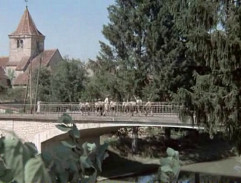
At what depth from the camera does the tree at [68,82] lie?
32.9m

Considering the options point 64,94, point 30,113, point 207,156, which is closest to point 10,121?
point 30,113

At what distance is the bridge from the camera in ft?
63.6

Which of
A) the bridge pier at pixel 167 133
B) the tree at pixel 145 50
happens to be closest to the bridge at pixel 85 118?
the tree at pixel 145 50

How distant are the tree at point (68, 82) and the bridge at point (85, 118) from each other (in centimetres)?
804

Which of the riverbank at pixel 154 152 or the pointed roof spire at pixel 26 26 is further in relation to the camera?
the pointed roof spire at pixel 26 26

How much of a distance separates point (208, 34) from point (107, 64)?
15375 mm

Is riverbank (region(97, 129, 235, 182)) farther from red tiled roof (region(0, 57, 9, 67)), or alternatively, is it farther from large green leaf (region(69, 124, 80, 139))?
red tiled roof (region(0, 57, 9, 67))

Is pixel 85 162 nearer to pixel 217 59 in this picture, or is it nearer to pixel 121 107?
pixel 217 59

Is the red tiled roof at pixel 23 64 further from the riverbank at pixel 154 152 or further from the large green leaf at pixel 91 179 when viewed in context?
the large green leaf at pixel 91 179

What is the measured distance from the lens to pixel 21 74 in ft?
181

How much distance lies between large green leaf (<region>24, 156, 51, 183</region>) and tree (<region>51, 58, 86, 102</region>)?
30.9 m

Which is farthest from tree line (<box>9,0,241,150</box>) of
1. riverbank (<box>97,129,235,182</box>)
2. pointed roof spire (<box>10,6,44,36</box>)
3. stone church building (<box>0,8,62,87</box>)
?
pointed roof spire (<box>10,6,44,36</box>)

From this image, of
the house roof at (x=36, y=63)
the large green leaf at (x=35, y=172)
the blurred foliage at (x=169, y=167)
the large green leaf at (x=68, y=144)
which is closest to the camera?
the large green leaf at (x=35, y=172)

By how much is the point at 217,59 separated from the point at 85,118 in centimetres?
1054
